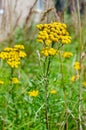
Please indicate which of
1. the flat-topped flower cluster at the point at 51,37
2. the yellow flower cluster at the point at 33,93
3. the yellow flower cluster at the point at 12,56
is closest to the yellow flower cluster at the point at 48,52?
the flat-topped flower cluster at the point at 51,37

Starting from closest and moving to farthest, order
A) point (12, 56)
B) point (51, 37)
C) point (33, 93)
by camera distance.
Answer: point (51, 37), point (12, 56), point (33, 93)

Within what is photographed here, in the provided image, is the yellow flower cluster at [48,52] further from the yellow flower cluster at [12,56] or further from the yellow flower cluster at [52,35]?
the yellow flower cluster at [12,56]

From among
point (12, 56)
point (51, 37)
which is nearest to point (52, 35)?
point (51, 37)

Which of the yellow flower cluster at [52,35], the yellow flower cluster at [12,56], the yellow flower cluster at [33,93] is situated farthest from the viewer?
the yellow flower cluster at [33,93]

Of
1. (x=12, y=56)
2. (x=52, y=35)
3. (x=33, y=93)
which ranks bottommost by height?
(x=33, y=93)

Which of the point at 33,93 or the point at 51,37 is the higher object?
the point at 51,37

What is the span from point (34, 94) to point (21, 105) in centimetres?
20

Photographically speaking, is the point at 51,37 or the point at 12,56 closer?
the point at 51,37

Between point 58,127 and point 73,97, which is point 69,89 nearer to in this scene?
point 73,97

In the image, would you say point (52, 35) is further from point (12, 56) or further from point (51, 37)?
point (12, 56)

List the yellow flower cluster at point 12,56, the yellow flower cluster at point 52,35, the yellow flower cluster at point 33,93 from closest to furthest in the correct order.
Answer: the yellow flower cluster at point 52,35 < the yellow flower cluster at point 12,56 < the yellow flower cluster at point 33,93

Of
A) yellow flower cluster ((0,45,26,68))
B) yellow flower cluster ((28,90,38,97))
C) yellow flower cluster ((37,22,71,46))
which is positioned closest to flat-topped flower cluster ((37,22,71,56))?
yellow flower cluster ((37,22,71,46))

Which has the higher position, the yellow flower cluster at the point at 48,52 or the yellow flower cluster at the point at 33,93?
the yellow flower cluster at the point at 48,52

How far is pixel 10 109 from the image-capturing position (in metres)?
2.62
